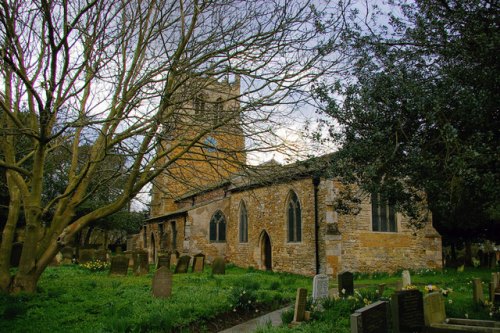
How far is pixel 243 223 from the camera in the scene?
23672mm

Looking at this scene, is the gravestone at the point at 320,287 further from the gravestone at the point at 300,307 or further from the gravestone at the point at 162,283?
the gravestone at the point at 162,283

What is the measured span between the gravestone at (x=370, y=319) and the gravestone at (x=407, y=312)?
516 mm

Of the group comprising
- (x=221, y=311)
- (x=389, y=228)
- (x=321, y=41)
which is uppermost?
(x=321, y=41)

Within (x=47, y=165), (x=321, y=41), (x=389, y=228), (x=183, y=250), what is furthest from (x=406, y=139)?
(x=183, y=250)

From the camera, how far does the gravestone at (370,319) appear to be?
5723 mm

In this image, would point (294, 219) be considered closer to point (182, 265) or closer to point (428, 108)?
point (182, 265)

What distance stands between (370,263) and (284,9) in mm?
12897

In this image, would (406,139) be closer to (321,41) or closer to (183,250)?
(321,41)

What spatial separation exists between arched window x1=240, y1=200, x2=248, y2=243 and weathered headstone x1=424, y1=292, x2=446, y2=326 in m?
16.0

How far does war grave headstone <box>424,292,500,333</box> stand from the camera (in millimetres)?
6826

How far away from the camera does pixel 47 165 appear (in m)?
13.6

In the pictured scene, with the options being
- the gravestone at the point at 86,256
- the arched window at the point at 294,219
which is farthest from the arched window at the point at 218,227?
the gravestone at the point at 86,256

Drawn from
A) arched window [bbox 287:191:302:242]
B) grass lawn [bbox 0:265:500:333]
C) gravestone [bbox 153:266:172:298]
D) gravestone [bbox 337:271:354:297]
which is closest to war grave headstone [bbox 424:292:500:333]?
grass lawn [bbox 0:265:500:333]

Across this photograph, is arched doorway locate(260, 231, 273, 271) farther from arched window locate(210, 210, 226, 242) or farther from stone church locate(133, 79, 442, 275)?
arched window locate(210, 210, 226, 242)
